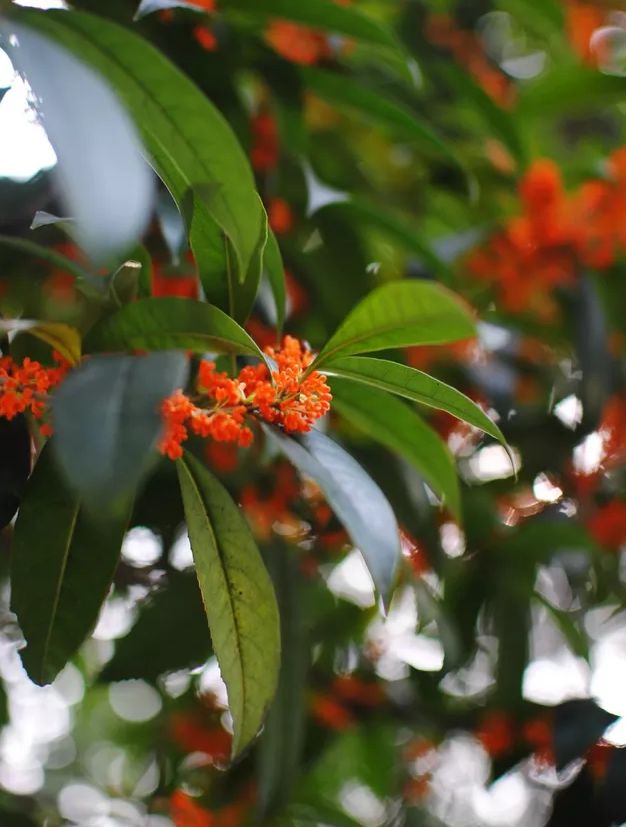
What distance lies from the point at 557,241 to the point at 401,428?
0.81 metres

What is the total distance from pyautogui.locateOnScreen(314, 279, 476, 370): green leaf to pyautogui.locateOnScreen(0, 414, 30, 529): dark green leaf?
0.28 m

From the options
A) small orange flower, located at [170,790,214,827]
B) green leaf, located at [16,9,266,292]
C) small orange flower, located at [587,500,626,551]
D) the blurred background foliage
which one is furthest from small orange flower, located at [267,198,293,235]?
small orange flower, located at [170,790,214,827]

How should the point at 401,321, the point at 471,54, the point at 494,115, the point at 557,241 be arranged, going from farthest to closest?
the point at 471,54
the point at 557,241
the point at 494,115
the point at 401,321

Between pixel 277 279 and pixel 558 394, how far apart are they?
95cm

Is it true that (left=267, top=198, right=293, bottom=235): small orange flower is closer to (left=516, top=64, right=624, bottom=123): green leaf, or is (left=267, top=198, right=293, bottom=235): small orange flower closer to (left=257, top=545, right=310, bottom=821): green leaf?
(left=257, top=545, right=310, bottom=821): green leaf

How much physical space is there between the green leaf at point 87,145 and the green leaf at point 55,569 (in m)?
0.31

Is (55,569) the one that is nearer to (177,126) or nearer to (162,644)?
(177,126)

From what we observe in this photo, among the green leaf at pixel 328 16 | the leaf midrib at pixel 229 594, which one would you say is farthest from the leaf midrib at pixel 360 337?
the green leaf at pixel 328 16

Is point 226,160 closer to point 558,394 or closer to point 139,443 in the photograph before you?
point 139,443

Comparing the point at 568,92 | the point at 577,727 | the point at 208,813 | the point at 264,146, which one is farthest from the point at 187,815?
the point at 568,92

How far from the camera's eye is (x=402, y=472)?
1.30 m

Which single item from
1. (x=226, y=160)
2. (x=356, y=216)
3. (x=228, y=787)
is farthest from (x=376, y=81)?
(x=228, y=787)

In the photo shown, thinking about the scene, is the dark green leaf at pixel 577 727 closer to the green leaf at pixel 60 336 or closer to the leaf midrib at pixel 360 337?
the leaf midrib at pixel 360 337

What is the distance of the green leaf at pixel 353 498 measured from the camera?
637 millimetres
